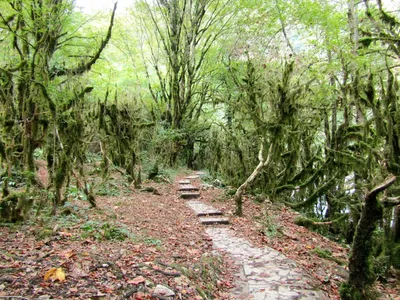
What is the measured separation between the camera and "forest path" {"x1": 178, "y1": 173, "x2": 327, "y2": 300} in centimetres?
424

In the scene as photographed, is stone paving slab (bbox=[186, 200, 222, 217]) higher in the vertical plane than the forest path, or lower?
higher

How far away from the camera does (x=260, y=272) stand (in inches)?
193

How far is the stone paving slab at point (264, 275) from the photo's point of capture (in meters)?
4.22

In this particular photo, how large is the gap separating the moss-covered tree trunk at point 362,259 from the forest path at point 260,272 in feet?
1.39

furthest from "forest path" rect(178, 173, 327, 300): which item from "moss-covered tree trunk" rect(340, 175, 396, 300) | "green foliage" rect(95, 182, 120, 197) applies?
"green foliage" rect(95, 182, 120, 197)

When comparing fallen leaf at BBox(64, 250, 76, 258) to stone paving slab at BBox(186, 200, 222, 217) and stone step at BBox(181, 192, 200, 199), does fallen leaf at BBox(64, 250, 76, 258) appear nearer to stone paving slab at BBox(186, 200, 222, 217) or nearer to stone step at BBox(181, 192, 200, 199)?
stone paving slab at BBox(186, 200, 222, 217)

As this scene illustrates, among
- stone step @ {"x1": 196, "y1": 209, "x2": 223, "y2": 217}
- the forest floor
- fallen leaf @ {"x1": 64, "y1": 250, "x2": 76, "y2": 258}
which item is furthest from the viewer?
stone step @ {"x1": 196, "y1": 209, "x2": 223, "y2": 217}

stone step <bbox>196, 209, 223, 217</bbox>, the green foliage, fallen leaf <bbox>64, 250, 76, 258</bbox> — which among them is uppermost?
the green foliage

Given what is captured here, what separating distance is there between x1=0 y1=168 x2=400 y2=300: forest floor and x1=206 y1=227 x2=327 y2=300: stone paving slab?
0.65ft

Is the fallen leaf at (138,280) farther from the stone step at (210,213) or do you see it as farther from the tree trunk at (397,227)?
the tree trunk at (397,227)

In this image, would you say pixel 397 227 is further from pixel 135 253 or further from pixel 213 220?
pixel 135 253

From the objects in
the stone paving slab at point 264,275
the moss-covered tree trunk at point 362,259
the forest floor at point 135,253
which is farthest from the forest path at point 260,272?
the moss-covered tree trunk at point 362,259

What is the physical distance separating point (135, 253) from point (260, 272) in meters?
2.10

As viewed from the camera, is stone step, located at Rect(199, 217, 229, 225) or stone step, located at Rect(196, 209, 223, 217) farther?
stone step, located at Rect(196, 209, 223, 217)
